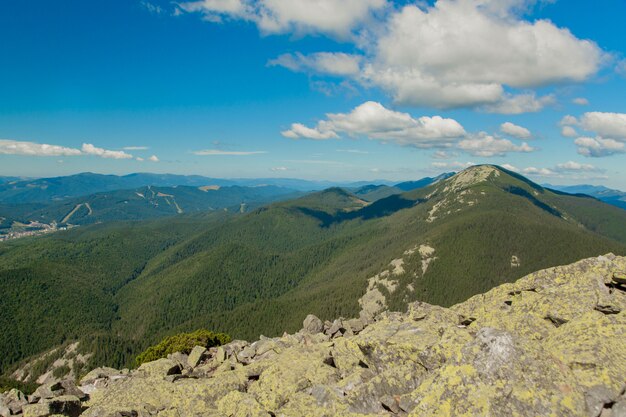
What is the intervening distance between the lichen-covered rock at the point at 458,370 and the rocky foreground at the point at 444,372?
0.24 ft

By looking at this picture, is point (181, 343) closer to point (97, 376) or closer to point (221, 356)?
point (97, 376)

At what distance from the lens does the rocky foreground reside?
19.2 m

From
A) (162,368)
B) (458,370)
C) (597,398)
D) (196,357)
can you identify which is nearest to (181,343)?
(196,357)

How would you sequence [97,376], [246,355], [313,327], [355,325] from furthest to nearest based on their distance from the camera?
[313,327]
[355,325]
[246,355]
[97,376]

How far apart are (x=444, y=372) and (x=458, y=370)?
2.90 feet

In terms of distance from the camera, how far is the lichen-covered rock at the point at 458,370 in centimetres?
1909

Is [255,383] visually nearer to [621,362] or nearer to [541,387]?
[541,387]

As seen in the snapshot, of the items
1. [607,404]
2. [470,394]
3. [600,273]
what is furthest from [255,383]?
[600,273]

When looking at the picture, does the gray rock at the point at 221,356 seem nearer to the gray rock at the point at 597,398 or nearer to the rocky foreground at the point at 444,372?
the rocky foreground at the point at 444,372

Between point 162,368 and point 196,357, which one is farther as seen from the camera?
point 196,357

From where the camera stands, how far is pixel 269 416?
80.8ft

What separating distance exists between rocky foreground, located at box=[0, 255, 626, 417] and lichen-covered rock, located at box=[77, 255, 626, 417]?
7cm

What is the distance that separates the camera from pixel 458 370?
68.3 feet

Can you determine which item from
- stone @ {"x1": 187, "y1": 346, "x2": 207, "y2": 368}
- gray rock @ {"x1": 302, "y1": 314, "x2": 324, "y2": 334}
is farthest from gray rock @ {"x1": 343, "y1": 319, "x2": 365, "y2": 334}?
stone @ {"x1": 187, "y1": 346, "x2": 207, "y2": 368}
